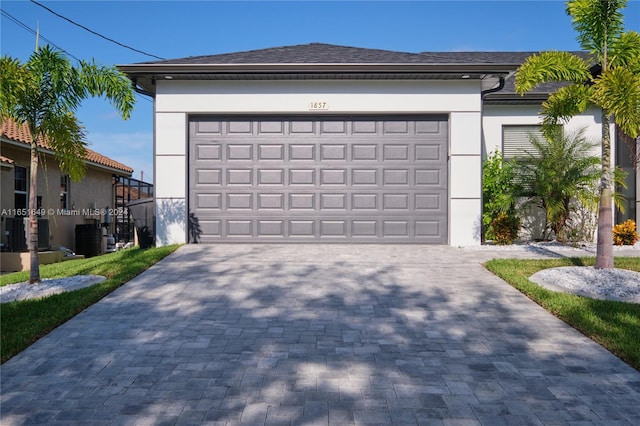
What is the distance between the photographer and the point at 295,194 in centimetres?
1051

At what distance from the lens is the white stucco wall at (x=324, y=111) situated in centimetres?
1033

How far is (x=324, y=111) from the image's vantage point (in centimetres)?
1047

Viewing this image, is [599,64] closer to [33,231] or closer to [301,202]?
[301,202]

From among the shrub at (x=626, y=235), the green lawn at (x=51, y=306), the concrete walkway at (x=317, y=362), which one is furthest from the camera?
the shrub at (x=626, y=235)

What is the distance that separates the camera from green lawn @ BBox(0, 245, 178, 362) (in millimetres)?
4441

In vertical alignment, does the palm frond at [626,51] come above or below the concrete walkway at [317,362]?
above

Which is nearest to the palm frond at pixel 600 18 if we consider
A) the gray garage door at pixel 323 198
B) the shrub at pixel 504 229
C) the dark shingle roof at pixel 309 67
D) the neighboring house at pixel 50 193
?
the dark shingle roof at pixel 309 67

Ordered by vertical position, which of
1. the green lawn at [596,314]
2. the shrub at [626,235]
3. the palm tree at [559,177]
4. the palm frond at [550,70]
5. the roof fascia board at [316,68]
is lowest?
the green lawn at [596,314]

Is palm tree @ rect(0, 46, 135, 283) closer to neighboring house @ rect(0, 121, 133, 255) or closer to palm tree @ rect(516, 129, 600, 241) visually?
neighboring house @ rect(0, 121, 133, 255)

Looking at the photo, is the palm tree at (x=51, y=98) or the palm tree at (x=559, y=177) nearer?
the palm tree at (x=51, y=98)

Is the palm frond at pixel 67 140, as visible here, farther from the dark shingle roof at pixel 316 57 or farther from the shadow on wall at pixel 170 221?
the dark shingle roof at pixel 316 57

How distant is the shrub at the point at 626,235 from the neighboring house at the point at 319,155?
3663 millimetres

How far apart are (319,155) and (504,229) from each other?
4926mm

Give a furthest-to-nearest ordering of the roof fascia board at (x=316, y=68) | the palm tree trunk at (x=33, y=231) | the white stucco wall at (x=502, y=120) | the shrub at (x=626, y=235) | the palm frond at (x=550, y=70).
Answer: the white stucco wall at (x=502, y=120)
the shrub at (x=626, y=235)
the roof fascia board at (x=316, y=68)
the palm frond at (x=550, y=70)
the palm tree trunk at (x=33, y=231)
